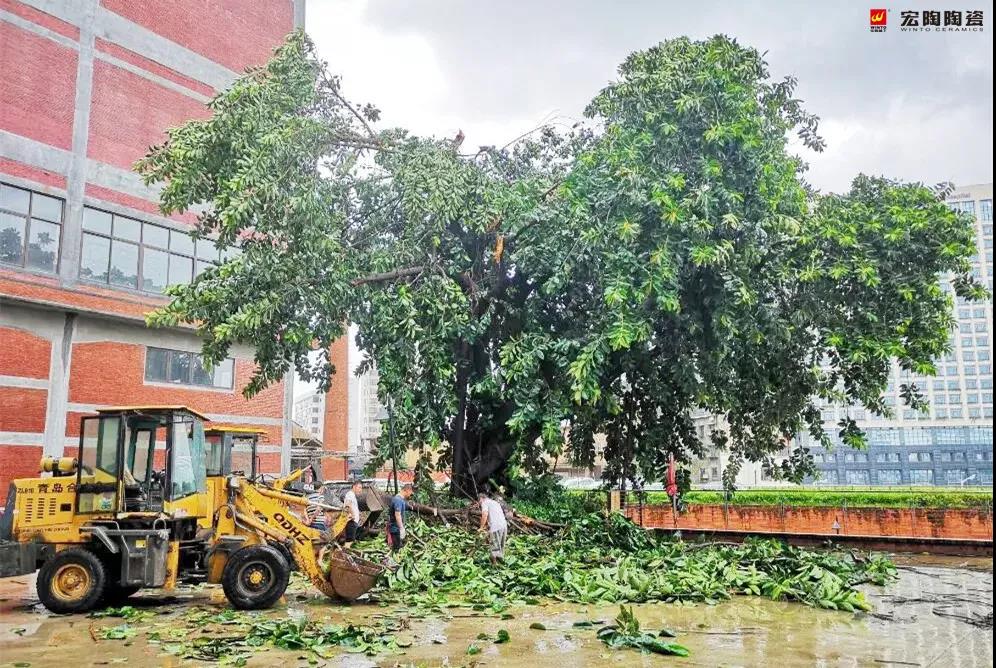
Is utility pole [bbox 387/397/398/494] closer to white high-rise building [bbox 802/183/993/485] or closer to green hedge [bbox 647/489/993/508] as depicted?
green hedge [bbox 647/489/993/508]

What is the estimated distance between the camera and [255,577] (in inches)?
460

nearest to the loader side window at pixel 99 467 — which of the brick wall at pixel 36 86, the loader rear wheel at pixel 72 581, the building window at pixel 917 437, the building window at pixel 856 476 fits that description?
the loader rear wheel at pixel 72 581

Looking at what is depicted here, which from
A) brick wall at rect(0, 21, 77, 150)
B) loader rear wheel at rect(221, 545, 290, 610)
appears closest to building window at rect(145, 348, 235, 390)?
brick wall at rect(0, 21, 77, 150)

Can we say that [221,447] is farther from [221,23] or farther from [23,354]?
[221,23]

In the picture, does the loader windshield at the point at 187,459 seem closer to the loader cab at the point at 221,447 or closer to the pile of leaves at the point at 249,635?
the loader cab at the point at 221,447

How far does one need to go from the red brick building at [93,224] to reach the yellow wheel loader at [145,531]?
10622 mm

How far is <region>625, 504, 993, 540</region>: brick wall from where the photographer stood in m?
23.0

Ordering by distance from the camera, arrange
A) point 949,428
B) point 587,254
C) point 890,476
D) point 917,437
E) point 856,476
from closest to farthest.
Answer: point 587,254, point 949,428, point 890,476, point 917,437, point 856,476

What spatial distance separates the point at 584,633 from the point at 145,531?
6494 mm

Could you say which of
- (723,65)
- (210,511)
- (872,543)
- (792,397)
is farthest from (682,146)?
(872,543)

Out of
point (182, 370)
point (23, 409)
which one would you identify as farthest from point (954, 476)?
point (23, 409)

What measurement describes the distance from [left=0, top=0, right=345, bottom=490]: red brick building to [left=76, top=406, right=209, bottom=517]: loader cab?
10.7 m

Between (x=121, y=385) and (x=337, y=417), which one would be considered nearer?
(x=121, y=385)

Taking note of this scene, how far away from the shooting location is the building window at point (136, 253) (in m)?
23.5
